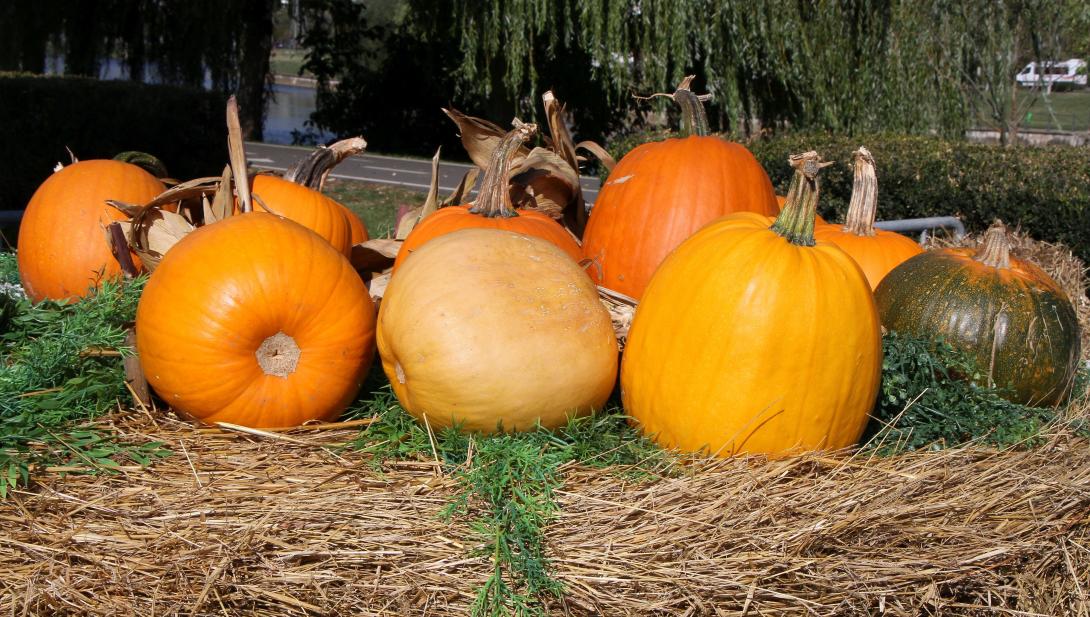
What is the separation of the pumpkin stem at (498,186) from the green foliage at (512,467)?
0.73m

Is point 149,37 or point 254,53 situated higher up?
point 149,37

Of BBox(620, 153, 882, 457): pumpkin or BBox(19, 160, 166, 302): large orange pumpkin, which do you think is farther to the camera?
BBox(19, 160, 166, 302): large orange pumpkin

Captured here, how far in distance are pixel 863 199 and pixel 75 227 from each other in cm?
276

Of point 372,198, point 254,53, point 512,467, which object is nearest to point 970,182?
point 512,467

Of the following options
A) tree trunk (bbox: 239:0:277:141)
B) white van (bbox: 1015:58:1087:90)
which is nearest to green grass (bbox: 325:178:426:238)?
tree trunk (bbox: 239:0:277:141)

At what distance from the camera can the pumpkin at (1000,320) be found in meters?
2.46

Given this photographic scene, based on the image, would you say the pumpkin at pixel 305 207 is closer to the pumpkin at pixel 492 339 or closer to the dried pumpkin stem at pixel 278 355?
the dried pumpkin stem at pixel 278 355

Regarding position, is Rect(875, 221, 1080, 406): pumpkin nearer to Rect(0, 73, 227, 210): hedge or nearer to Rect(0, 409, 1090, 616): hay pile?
Rect(0, 409, 1090, 616): hay pile

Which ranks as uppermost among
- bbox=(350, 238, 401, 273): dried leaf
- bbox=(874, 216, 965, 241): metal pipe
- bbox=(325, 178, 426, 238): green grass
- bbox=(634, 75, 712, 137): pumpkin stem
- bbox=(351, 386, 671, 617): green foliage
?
bbox=(634, 75, 712, 137): pumpkin stem

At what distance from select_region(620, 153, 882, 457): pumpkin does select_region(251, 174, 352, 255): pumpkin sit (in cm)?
132

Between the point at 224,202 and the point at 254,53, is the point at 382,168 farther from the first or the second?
the point at 224,202

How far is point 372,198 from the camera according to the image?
11.7 meters

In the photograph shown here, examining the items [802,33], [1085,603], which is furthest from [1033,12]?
[1085,603]

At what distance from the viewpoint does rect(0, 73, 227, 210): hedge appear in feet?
32.6
